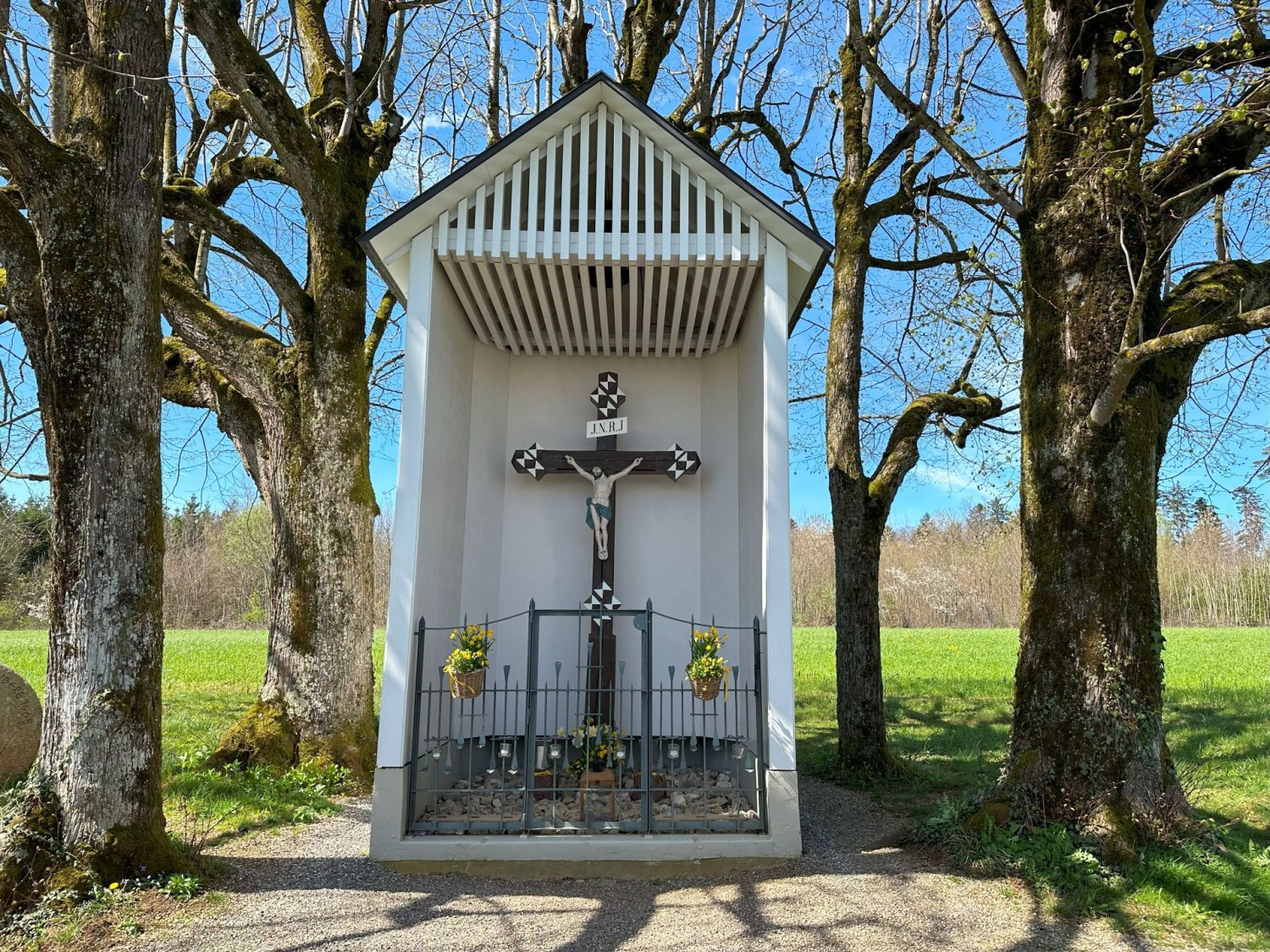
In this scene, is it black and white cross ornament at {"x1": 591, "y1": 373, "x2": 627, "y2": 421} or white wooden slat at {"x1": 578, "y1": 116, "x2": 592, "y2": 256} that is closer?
white wooden slat at {"x1": 578, "y1": 116, "x2": 592, "y2": 256}

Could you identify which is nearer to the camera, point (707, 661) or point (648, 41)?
point (707, 661)

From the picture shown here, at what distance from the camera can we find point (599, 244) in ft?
19.4

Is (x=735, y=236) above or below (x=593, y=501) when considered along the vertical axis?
above

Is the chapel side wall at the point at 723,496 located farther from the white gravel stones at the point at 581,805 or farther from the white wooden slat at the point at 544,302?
the white wooden slat at the point at 544,302

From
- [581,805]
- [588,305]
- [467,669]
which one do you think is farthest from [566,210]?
[581,805]

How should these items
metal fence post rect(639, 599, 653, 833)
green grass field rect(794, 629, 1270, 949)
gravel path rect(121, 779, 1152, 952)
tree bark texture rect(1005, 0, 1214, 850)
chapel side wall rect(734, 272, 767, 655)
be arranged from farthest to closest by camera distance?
1. chapel side wall rect(734, 272, 767, 655)
2. metal fence post rect(639, 599, 653, 833)
3. tree bark texture rect(1005, 0, 1214, 850)
4. green grass field rect(794, 629, 1270, 949)
5. gravel path rect(121, 779, 1152, 952)

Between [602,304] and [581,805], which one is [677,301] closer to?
[602,304]

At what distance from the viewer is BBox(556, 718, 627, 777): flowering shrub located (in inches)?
234

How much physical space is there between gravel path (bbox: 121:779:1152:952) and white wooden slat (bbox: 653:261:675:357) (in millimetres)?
4033

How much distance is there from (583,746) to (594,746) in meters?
0.13

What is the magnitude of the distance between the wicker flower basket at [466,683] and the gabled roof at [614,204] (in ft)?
9.40

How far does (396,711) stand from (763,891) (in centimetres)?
240

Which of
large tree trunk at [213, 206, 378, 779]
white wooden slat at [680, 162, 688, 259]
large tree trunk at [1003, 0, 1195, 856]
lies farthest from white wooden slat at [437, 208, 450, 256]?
large tree trunk at [1003, 0, 1195, 856]

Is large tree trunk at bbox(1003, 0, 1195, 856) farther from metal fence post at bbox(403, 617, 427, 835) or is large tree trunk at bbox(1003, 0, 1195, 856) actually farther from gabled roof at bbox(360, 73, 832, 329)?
metal fence post at bbox(403, 617, 427, 835)
